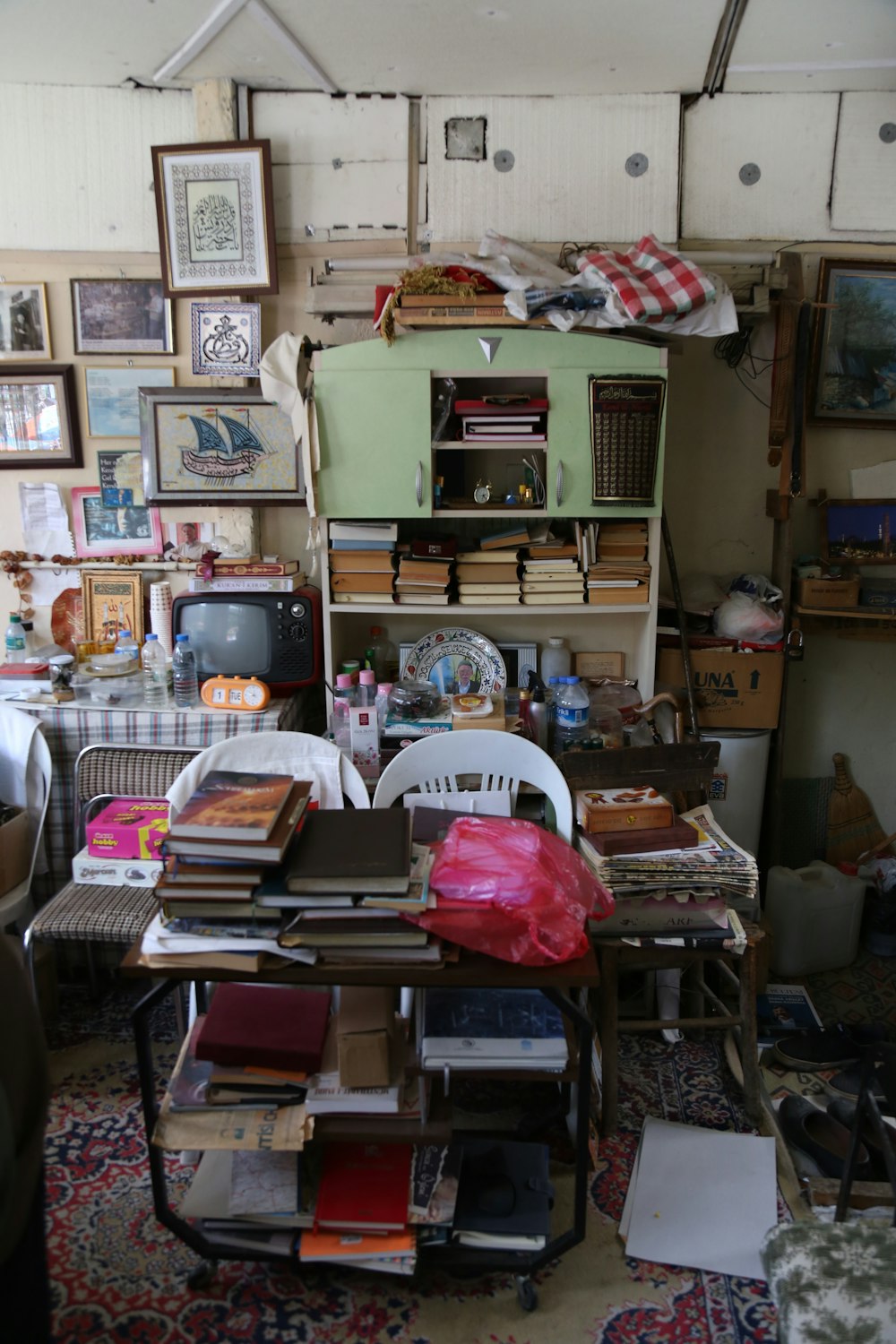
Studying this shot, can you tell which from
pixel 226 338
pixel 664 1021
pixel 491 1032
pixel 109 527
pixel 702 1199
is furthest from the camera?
pixel 109 527

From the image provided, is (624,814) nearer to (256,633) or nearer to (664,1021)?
(664,1021)

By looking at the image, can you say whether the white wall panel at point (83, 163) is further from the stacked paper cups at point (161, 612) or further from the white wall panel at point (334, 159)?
the stacked paper cups at point (161, 612)

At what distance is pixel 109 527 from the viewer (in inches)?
127

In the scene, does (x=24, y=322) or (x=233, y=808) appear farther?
(x=24, y=322)

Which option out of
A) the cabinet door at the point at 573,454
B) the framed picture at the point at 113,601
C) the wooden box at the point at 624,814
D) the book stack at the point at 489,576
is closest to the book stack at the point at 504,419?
the cabinet door at the point at 573,454

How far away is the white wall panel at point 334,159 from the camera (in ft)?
9.66

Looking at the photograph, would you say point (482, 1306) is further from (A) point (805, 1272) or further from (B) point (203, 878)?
(B) point (203, 878)

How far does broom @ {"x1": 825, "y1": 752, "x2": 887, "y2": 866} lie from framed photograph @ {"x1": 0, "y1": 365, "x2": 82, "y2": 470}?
3060 millimetres

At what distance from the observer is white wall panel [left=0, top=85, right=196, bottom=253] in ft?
9.69

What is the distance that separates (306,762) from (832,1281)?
158cm

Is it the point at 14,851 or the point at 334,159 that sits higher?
the point at 334,159

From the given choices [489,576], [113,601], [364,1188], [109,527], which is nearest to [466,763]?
[489,576]

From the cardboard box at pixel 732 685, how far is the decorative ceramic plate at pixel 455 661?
595 millimetres

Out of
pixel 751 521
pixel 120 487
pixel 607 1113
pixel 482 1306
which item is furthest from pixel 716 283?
pixel 482 1306
